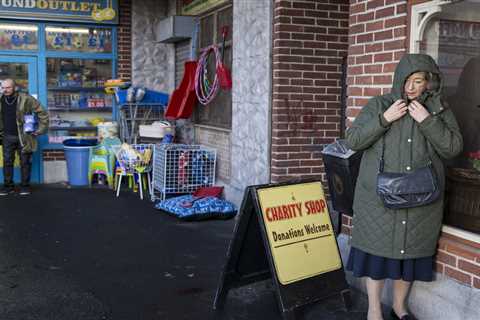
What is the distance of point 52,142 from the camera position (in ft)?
35.7

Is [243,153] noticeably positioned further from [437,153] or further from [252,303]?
[437,153]

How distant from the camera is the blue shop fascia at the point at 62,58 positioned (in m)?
10.5

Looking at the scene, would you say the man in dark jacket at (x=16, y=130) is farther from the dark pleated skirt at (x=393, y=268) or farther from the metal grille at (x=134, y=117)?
the dark pleated skirt at (x=393, y=268)

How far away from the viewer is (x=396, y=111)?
3875mm

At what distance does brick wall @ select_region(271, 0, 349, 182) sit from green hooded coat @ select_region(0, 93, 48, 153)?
4.51 meters

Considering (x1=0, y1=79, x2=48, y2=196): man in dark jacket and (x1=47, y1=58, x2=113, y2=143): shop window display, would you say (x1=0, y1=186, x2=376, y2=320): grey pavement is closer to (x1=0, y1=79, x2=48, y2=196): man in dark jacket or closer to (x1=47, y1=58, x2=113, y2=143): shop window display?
(x1=0, y1=79, x2=48, y2=196): man in dark jacket

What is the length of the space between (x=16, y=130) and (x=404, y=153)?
24.0 feet

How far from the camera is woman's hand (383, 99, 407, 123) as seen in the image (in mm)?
3873

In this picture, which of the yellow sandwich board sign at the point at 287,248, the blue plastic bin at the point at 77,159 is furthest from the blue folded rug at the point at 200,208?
the yellow sandwich board sign at the point at 287,248

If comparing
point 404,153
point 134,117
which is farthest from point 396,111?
point 134,117

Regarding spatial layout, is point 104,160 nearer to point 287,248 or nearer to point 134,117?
point 134,117

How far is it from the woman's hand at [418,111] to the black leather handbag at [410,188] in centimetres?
32

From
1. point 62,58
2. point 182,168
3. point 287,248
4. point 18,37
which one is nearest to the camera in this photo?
point 287,248

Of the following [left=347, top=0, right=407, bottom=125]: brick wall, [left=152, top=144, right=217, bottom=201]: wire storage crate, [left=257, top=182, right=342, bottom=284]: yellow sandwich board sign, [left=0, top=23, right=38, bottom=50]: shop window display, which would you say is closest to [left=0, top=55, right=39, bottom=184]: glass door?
[left=0, top=23, right=38, bottom=50]: shop window display
